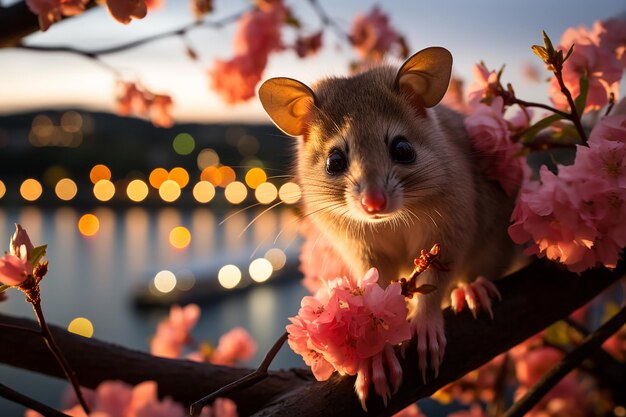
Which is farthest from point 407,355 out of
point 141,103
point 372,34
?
point 372,34

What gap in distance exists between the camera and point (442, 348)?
1035 millimetres

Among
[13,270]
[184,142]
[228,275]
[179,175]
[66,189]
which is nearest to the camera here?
[13,270]

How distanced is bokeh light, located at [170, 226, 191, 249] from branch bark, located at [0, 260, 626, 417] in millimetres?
4722

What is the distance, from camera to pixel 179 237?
235 inches

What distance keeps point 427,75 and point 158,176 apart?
12.7 feet

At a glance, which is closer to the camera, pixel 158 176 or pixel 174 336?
pixel 174 336

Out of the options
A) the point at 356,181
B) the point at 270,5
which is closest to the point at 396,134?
the point at 356,181

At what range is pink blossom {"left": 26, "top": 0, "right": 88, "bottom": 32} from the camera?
1121 mm

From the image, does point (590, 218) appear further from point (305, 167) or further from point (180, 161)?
point (180, 161)

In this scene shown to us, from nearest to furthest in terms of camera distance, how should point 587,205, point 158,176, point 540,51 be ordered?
point 540,51 < point 587,205 < point 158,176

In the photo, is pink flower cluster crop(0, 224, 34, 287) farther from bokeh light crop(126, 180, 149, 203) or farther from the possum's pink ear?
bokeh light crop(126, 180, 149, 203)

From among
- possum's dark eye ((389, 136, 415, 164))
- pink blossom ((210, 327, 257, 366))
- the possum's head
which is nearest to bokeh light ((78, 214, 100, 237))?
pink blossom ((210, 327, 257, 366))

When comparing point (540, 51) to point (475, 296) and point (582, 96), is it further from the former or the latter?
point (475, 296)

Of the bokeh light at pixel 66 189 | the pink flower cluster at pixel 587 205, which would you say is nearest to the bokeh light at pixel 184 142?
the bokeh light at pixel 66 189
